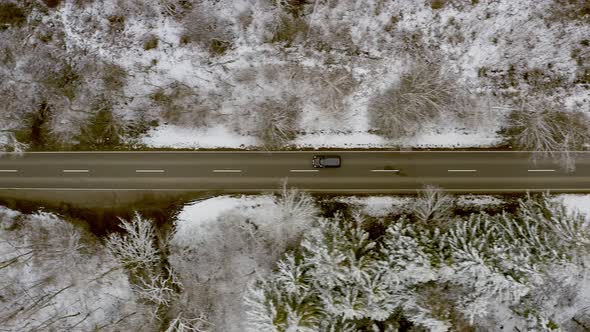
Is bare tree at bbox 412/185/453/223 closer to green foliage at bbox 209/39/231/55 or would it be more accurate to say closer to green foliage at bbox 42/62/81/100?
green foliage at bbox 209/39/231/55

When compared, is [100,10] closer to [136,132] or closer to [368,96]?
[136,132]

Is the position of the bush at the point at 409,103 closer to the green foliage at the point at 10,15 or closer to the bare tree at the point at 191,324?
the bare tree at the point at 191,324

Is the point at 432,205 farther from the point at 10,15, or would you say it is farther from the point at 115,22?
the point at 10,15

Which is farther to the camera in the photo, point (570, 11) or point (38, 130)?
point (38, 130)

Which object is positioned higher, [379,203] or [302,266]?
[379,203]

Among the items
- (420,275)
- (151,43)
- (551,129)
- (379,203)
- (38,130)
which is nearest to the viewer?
(420,275)

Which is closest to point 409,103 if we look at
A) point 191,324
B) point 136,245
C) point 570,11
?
point 570,11

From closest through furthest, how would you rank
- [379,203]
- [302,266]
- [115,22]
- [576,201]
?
[302,266], [576,201], [379,203], [115,22]

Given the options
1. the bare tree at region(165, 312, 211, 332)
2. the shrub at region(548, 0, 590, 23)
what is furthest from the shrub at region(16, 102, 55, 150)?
the shrub at region(548, 0, 590, 23)
